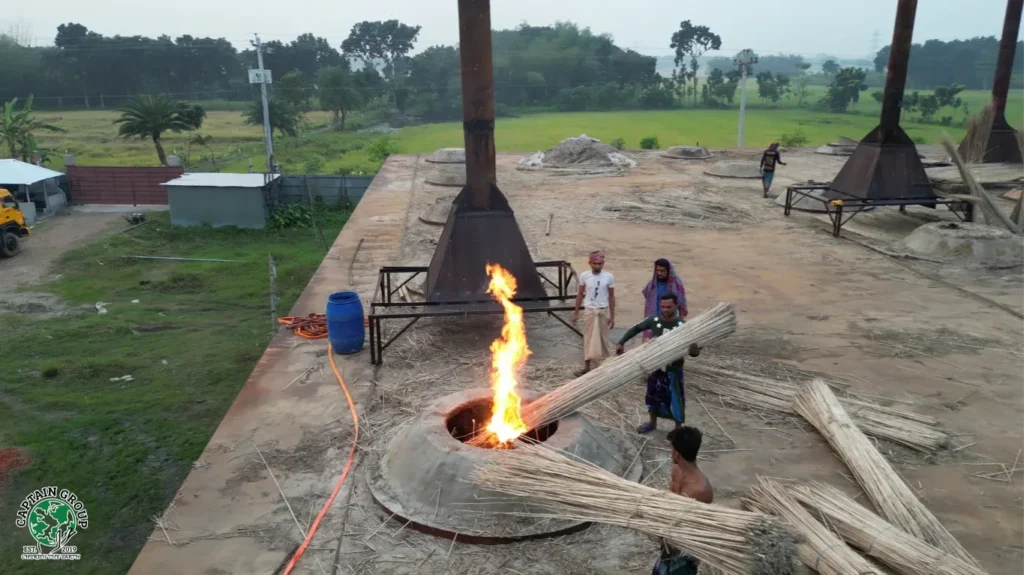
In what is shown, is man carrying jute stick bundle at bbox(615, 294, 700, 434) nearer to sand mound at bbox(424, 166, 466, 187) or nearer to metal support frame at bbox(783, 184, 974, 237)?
metal support frame at bbox(783, 184, 974, 237)

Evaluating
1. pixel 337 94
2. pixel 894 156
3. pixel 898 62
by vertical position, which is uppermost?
pixel 898 62

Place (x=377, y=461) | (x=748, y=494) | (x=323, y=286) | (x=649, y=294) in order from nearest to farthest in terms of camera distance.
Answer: (x=748, y=494), (x=377, y=461), (x=649, y=294), (x=323, y=286)

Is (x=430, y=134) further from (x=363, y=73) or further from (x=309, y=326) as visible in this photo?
(x=309, y=326)

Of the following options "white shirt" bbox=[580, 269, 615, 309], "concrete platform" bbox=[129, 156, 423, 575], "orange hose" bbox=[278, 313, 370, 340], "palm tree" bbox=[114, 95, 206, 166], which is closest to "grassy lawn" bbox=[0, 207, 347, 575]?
"concrete platform" bbox=[129, 156, 423, 575]

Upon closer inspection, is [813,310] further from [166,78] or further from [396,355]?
[166,78]

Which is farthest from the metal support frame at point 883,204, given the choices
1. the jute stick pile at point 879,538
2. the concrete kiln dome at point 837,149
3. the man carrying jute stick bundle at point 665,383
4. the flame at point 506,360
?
the concrete kiln dome at point 837,149

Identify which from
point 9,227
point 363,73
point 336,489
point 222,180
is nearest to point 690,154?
point 222,180

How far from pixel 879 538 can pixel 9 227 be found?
26480 mm

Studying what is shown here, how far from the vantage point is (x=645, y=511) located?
15.8 feet

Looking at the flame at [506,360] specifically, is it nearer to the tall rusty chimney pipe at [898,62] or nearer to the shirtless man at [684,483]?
the shirtless man at [684,483]

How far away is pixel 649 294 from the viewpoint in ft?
28.3

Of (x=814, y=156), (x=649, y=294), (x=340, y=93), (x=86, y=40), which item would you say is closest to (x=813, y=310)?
(x=649, y=294)

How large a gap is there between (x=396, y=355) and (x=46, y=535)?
477 cm

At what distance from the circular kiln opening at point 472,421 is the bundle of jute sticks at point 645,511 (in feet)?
3.50
